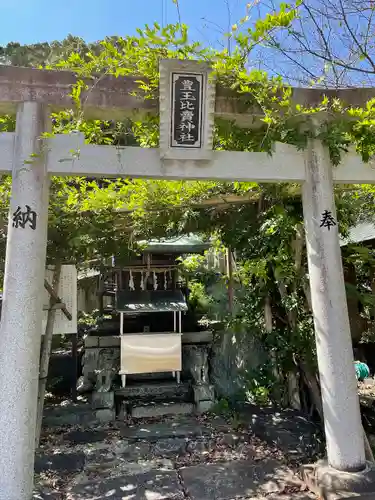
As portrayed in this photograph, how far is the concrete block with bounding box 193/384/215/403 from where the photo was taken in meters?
6.27

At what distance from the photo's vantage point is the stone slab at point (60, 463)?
4176 millimetres

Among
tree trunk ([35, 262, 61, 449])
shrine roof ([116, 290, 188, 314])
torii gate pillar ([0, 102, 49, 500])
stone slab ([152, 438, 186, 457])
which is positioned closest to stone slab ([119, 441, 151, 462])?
stone slab ([152, 438, 186, 457])

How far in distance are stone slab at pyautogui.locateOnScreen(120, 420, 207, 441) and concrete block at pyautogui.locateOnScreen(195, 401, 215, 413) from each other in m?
0.37

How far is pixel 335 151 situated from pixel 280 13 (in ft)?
4.56

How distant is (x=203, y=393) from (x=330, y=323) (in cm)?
351

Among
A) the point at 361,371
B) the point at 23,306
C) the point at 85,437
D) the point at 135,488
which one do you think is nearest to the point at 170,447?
the point at 135,488

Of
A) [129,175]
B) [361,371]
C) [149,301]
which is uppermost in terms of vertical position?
[129,175]

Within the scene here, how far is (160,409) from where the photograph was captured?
6.21 meters

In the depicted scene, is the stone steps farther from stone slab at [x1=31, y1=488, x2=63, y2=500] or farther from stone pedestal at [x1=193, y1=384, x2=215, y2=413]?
stone slab at [x1=31, y1=488, x2=63, y2=500]

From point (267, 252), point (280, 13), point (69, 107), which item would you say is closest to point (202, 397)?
point (267, 252)

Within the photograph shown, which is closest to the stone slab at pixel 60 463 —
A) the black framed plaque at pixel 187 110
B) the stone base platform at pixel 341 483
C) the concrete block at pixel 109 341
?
the concrete block at pixel 109 341

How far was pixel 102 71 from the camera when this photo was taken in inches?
134

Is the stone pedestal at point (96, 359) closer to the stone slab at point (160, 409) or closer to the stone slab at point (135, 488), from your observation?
the stone slab at point (160, 409)

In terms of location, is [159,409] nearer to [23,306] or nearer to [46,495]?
[46,495]
